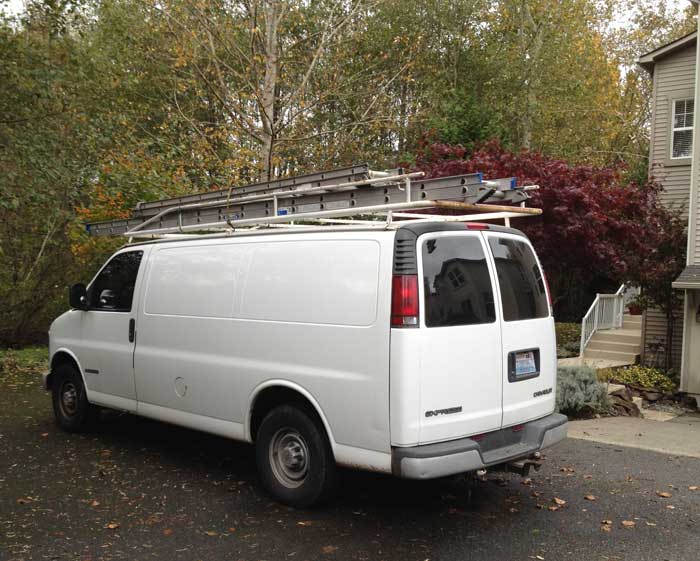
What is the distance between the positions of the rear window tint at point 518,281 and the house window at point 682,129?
11.2m

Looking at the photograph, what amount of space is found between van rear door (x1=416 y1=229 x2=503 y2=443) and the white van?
0.01m

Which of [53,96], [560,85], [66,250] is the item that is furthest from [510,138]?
[53,96]

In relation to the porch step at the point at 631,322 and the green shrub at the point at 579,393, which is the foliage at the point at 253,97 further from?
the green shrub at the point at 579,393

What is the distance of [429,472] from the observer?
4.38 metres

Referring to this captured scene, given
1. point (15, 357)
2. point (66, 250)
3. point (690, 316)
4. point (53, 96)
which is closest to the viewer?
point (53, 96)

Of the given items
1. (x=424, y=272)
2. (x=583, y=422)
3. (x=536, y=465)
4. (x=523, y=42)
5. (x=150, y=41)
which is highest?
(x=523, y=42)

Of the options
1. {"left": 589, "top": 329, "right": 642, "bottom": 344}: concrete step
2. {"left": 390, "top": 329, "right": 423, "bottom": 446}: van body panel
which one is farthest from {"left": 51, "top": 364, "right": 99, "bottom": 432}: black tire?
{"left": 589, "top": 329, "right": 642, "bottom": 344}: concrete step

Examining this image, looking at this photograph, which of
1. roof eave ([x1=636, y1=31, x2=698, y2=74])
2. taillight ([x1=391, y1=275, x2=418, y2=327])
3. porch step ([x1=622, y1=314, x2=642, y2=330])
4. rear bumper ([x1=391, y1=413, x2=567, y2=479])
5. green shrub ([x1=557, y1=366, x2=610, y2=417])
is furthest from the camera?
porch step ([x1=622, y1=314, x2=642, y2=330])

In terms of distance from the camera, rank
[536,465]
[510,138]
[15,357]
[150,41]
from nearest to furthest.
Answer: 1. [536,465]
2. [15,357]
3. [150,41]
4. [510,138]

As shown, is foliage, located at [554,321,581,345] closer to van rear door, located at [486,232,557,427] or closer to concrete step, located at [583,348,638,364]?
concrete step, located at [583,348,638,364]

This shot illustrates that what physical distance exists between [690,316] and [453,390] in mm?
9474

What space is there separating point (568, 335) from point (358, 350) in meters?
15.6

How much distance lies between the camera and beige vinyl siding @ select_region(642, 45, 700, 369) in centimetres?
1470

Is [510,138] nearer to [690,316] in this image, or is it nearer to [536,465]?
[690,316]
